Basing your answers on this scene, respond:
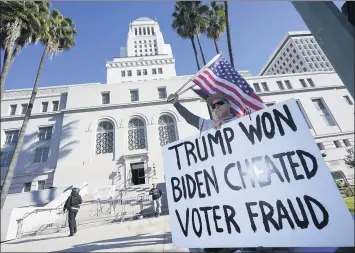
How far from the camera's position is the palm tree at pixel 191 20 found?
16078mm

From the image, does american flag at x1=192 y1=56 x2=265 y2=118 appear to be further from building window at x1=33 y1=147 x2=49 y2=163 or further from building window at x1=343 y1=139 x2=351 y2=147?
building window at x1=343 y1=139 x2=351 y2=147

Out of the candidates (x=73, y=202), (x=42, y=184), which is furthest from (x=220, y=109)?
(x=42, y=184)

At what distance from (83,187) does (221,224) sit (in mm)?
18955

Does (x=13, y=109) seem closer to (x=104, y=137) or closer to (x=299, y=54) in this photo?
(x=104, y=137)

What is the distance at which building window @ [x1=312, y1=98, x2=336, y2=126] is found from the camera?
25906mm

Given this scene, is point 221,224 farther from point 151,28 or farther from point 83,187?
point 151,28

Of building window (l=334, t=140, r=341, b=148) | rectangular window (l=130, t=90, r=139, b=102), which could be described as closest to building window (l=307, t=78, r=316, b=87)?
building window (l=334, t=140, r=341, b=148)

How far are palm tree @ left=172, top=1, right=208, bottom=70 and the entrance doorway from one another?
41.9 feet

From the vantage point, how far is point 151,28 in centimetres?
7994

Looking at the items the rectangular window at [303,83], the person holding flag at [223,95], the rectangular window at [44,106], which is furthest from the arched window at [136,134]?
the rectangular window at [303,83]

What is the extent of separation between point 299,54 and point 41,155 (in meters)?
94.9

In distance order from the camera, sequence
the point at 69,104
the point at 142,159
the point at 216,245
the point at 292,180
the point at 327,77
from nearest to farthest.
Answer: the point at 292,180, the point at 216,245, the point at 142,159, the point at 69,104, the point at 327,77

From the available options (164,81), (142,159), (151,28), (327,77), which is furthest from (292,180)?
(151,28)

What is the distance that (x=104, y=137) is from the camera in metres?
22.8
